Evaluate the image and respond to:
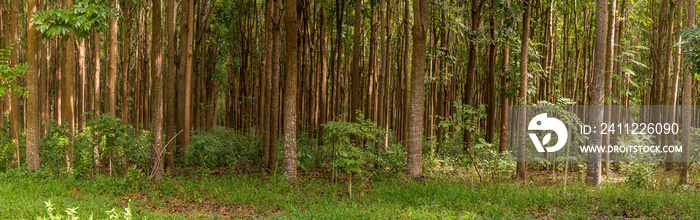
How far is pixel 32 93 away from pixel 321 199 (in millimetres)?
7009

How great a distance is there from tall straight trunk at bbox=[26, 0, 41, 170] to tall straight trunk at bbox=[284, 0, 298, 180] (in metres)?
5.57

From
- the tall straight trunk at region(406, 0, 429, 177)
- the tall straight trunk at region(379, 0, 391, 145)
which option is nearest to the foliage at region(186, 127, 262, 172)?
the tall straight trunk at region(379, 0, 391, 145)

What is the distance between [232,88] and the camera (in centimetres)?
2611

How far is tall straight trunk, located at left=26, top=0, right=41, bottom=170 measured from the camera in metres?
9.27

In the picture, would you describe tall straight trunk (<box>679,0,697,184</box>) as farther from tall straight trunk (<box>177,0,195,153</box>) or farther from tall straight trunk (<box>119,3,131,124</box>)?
tall straight trunk (<box>119,3,131,124</box>)

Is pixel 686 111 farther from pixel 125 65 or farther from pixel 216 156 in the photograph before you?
pixel 125 65

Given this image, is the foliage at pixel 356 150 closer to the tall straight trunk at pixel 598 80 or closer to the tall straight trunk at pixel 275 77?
the tall straight trunk at pixel 275 77

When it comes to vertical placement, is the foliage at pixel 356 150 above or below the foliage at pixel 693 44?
below

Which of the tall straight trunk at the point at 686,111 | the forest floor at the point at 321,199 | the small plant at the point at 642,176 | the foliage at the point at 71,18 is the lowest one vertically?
the forest floor at the point at 321,199

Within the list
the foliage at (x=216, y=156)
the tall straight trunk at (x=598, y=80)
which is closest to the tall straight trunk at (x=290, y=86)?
the foliage at (x=216, y=156)

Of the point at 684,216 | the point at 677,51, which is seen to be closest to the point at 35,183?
the point at 684,216

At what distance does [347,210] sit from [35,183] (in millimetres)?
6714

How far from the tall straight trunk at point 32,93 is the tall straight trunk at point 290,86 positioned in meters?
5.57

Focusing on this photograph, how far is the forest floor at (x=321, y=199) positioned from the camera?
22.8 feet
